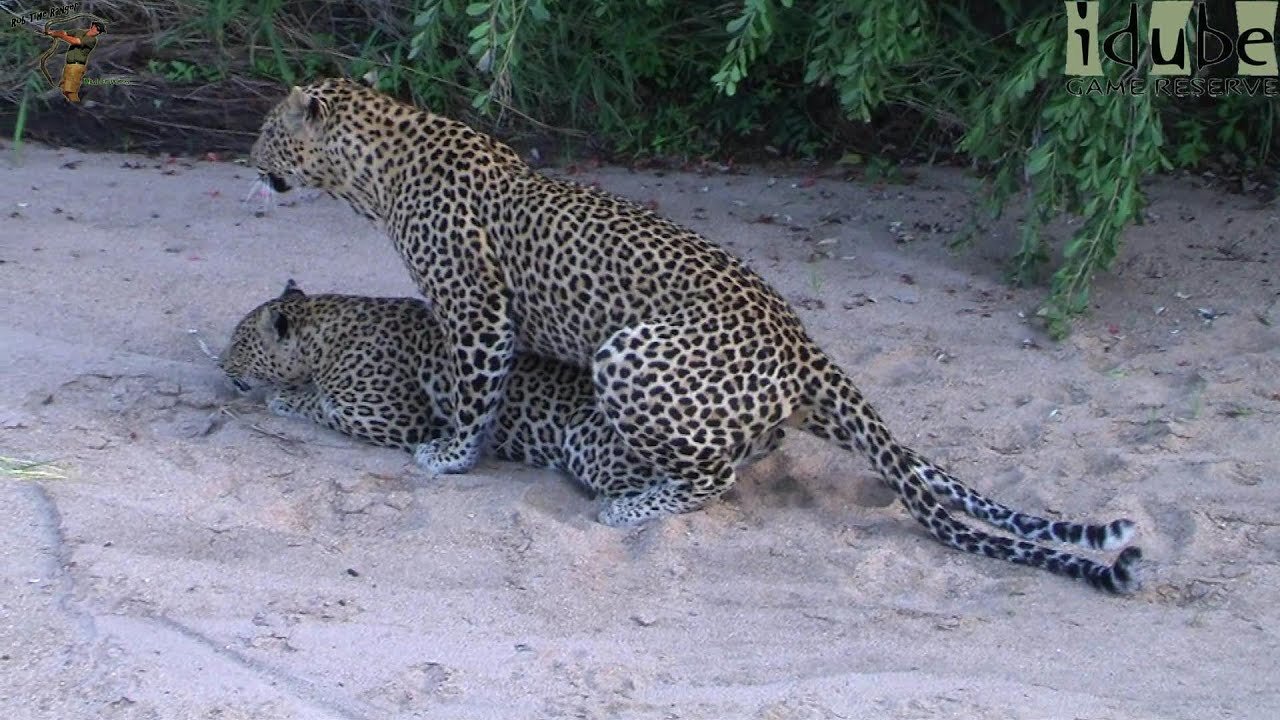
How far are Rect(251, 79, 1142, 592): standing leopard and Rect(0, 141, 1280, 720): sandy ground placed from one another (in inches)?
7.0

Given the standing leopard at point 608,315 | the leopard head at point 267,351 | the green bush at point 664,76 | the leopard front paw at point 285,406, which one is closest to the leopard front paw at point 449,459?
the standing leopard at point 608,315

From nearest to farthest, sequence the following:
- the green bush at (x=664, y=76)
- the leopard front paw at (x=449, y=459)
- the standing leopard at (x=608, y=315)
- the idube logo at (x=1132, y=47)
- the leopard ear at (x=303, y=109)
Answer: the standing leopard at (x=608, y=315) → the leopard front paw at (x=449, y=459) → the leopard ear at (x=303, y=109) → the idube logo at (x=1132, y=47) → the green bush at (x=664, y=76)

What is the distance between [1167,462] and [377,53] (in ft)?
19.2

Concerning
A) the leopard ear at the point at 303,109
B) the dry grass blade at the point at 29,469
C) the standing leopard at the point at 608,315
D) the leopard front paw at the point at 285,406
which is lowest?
the leopard front paw at the point at 285,406

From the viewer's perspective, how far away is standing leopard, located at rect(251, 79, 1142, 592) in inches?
219

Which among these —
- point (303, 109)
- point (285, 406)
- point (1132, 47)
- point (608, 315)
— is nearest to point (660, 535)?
point (608, 315)

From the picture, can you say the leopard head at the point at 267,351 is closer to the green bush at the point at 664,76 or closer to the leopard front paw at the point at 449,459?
the leopard front paw at the point at 449,459

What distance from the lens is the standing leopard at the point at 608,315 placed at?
18.2ft

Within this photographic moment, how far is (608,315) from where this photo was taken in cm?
588

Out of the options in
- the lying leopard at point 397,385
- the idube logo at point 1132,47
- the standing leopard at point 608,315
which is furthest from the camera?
the idube logo at point 1132,47

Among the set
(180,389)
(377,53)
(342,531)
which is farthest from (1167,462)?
(377,53)

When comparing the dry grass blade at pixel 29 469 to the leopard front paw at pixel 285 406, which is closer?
the dry grass blade at pixel 29 469

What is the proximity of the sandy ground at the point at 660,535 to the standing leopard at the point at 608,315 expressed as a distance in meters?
0.18

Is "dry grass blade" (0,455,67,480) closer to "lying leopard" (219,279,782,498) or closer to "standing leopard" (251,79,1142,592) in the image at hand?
"lying leopard" (219,279,782,498)
